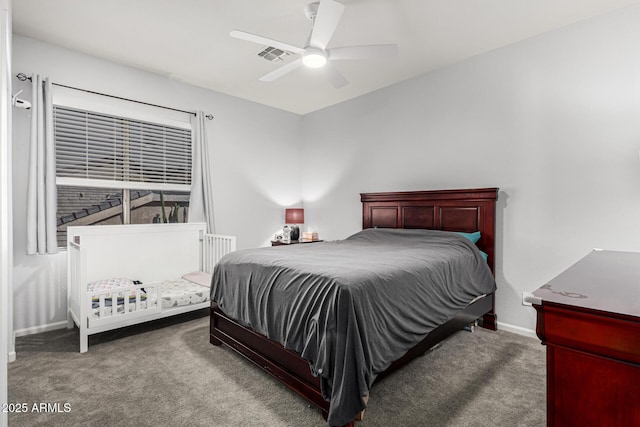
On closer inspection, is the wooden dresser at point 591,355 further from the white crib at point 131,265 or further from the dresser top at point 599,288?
the white crib at point 131,265

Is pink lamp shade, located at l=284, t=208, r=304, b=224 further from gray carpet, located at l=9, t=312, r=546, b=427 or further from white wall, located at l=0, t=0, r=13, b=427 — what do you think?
white wall, located at l=0, t=0, r=13, b=427

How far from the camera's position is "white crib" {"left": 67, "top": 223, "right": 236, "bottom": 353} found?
2562 mm

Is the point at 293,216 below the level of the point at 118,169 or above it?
below

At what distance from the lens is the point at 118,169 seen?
3.43 meters

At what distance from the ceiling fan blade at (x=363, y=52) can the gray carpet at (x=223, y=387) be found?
2.30 meters

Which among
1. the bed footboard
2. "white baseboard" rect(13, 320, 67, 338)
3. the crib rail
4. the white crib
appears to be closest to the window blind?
the white crib

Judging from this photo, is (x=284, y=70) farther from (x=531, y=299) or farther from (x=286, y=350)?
(x=531, y=299)

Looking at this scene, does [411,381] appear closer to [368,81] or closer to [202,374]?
[202,374]

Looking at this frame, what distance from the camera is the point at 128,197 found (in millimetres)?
3562

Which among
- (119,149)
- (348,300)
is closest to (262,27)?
(119,149)

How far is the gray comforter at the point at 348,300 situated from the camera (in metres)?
1.54

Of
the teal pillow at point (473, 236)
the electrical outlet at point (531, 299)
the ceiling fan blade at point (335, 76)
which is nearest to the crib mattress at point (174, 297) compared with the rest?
the ceiling fan blade at point (335, 76)

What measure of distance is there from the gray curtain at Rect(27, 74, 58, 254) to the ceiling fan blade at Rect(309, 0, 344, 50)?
253 cm

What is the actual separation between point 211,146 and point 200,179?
52 cm
